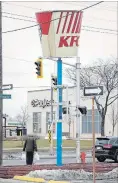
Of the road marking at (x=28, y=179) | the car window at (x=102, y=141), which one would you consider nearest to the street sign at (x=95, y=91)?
the road marking at (x=28, y=179)

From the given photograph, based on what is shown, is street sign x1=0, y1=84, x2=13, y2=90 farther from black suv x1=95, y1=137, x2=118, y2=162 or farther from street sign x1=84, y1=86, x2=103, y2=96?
black suv x1=95, y1=137, x2=118, y2=162

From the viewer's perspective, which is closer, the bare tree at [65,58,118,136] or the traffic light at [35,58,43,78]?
the traffic light at [35,58,43,78]

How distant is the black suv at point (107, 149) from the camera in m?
28.7

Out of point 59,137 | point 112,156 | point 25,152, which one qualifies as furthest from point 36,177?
point 112,156

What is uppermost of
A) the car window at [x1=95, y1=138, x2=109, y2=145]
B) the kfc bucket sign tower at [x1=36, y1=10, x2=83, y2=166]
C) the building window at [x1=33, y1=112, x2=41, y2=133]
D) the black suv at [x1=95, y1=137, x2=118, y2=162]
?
the kfc bucket sign tower at [x1=36, y1=10, x2=83, y2=166]

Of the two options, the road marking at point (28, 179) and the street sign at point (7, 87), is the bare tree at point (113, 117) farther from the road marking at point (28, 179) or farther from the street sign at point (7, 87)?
the road marking at point (28, 179)

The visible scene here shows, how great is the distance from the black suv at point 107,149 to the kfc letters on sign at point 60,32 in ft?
27.8

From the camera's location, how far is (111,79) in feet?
202

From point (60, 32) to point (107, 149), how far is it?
9.54 meters

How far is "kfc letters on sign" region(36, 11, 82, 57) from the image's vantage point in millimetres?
21984

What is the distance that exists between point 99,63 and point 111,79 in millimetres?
2664

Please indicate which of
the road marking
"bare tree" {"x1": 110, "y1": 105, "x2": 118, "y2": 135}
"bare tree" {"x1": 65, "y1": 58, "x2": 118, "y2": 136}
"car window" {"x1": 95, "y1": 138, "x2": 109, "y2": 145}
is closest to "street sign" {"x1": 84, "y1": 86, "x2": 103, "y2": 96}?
the road marking

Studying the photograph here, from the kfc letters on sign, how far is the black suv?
27.8ft

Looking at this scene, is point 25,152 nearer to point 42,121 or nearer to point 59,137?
point 59,137
